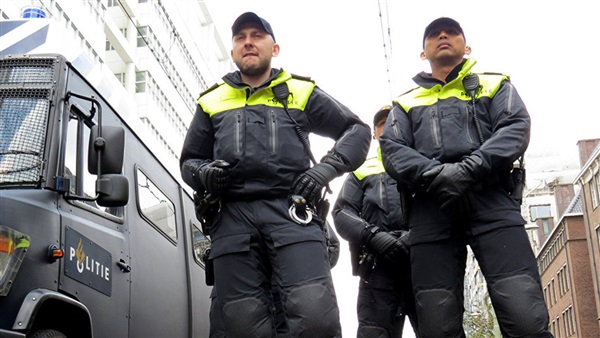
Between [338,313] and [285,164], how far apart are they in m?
0.95

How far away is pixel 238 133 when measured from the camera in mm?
5141

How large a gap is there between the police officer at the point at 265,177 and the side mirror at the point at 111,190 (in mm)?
432

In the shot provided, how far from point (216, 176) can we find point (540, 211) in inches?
3675

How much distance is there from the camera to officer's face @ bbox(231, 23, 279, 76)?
539 cm

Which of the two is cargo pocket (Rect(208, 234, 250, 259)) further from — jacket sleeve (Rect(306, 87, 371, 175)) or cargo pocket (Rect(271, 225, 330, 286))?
jacket sleeve (Rect(306, 87, 371, 175))

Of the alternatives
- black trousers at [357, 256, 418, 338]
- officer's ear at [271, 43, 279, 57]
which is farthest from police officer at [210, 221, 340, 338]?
black trousers at [357, 256, 418, 338]

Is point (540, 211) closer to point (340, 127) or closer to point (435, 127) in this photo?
point (435, 127)

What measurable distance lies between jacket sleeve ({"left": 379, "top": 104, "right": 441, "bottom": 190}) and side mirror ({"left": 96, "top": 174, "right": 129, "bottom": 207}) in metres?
1.68

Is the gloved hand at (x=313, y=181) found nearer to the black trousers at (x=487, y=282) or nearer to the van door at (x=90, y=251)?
the black trousers at (x=487, y=282)

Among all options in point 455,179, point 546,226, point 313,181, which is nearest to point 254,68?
point 313,181

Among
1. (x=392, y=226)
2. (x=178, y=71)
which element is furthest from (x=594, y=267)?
(x=392, y=226)

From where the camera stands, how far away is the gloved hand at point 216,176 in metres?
4.96

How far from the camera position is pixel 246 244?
484 cm

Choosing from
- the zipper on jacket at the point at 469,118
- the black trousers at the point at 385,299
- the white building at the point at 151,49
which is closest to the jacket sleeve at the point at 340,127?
the zipper on jacket at the point at 469,118
